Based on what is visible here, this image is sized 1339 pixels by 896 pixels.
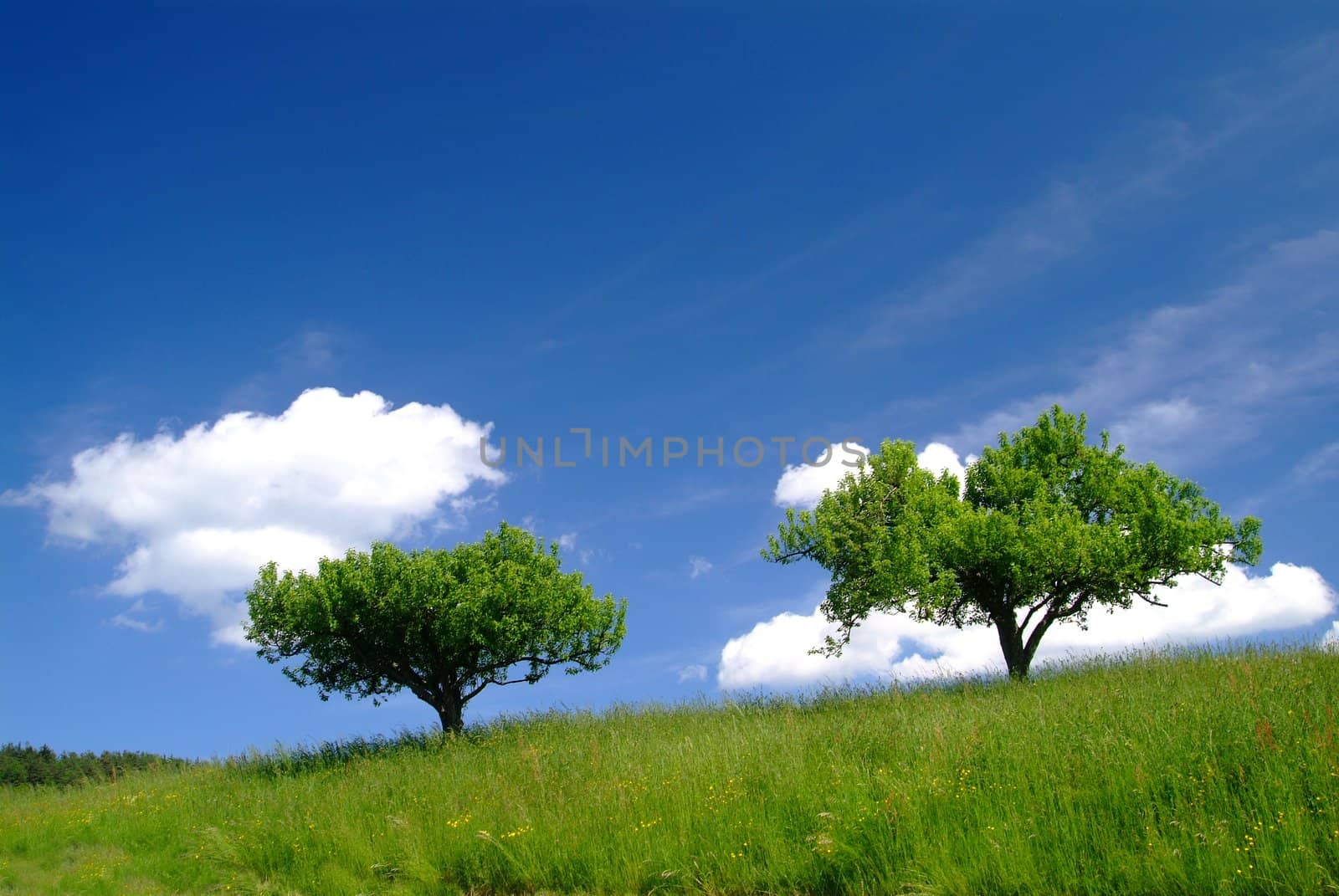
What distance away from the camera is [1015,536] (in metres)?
25.1

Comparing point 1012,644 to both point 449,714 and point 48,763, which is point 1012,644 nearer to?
point 449,714

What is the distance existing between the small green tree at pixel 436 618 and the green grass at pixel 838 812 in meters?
5.69

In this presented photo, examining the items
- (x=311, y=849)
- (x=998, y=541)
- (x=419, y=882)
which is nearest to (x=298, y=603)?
(x=311, y=849)

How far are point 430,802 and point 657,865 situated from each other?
5.88 metres

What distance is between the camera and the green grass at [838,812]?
845 cm

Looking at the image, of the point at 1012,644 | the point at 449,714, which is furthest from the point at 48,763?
the point at 1012,644

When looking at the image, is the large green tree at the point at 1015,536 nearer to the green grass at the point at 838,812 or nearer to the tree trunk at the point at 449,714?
the green grass at the point at 838,812

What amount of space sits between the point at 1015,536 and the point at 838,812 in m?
17.1

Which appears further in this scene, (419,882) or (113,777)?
(113,777)

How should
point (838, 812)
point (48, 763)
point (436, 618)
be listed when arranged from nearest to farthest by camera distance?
point (838, 812) < point (436, 618) < point (48, 763)

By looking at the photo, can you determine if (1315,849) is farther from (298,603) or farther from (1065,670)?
(298,603)

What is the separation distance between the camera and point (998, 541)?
82.9ft

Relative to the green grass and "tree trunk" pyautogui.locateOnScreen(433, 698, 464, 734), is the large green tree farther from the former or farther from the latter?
"tree trunk" pyautogui.locateOnScreen(433, 698, 464, 734)

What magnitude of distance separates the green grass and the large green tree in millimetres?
5669
